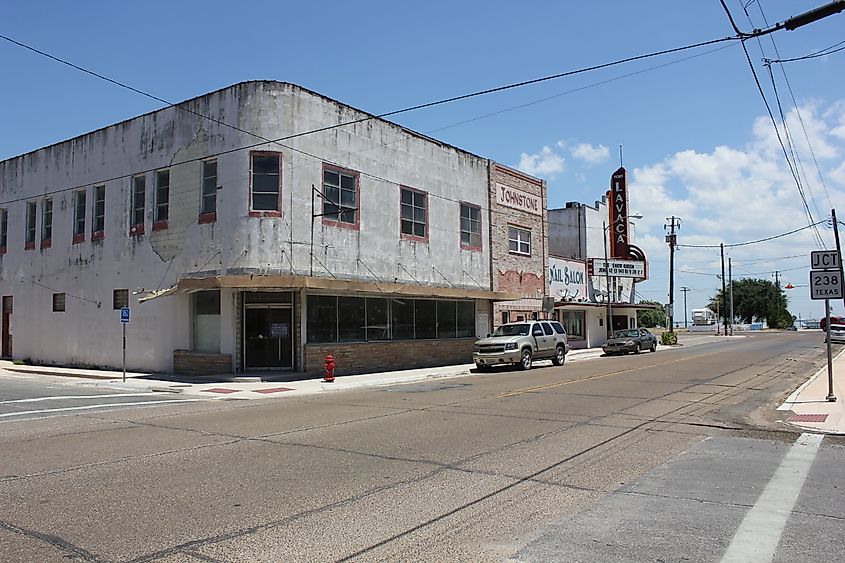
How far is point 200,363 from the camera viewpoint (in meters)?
23.6

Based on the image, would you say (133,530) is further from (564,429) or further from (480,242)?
(480,242)

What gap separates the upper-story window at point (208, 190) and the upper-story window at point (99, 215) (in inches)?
240

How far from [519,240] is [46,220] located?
22.9 m

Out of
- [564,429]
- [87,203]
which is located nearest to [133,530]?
[564,429]

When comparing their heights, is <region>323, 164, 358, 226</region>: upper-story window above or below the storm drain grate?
above

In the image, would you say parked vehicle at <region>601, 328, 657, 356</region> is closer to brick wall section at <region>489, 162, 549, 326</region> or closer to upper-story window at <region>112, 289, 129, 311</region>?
brick wall section at <region>489, 162, 549, 326</region>

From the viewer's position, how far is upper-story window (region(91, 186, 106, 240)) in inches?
1097

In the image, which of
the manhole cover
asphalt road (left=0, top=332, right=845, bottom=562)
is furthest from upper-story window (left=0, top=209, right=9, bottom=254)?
asphalt road (left=0, top=332, right=845, bottom=562)

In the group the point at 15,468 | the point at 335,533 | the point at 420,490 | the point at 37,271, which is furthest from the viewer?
the point at 37,271

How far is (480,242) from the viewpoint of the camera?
34.0m

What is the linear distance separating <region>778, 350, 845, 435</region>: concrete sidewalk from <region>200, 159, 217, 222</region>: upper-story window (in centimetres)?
1830

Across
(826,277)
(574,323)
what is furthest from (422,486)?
(574,323)

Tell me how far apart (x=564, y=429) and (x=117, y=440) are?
A: 7.12m

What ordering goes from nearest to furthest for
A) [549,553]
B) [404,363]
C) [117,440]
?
[549,553]
[117,440]
[404,363]
